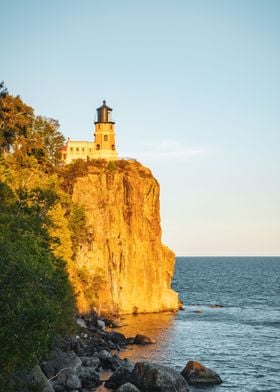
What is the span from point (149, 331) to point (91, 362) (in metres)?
21.4

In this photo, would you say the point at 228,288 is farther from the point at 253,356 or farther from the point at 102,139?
the point at 253,356

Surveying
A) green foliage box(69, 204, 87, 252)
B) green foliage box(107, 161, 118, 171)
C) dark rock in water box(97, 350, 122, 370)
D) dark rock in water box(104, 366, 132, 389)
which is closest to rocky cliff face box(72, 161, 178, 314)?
green foliage box(107, 161, 118, 171)

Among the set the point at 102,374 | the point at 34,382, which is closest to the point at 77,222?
the point at 102,374

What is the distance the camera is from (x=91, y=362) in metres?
45.9

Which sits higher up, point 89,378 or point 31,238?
point 31,238

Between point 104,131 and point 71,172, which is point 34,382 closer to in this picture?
point 71,172

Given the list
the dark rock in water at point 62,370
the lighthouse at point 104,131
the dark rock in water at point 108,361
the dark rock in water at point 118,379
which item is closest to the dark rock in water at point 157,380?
the dark rock in water at point 118,379

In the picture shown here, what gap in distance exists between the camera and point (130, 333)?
6494 centimetres

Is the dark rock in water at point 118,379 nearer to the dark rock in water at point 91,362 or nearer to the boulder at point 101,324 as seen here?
the dark rock in water at point 91,362

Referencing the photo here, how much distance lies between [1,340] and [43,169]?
178ft

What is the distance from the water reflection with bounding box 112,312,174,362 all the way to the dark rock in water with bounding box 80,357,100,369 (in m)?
5.63

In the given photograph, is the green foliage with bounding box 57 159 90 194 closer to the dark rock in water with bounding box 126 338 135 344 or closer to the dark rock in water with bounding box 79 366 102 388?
the dark rock in water with bounding box 126 338 135 344

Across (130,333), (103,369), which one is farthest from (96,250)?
(103,369)

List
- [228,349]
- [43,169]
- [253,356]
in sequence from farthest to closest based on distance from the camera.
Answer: [43,169] < [228,349] < [253,356]
